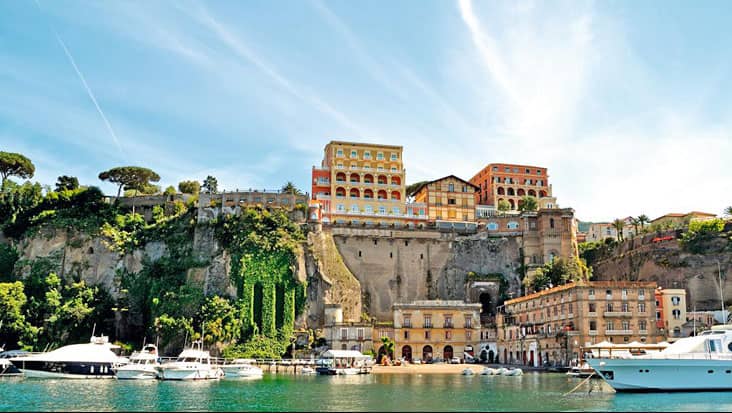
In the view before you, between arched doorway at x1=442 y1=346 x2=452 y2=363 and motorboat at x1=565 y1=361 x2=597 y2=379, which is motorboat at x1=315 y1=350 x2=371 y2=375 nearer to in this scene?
arched doorway at x1=442 y1=346 x2=452 y2=363

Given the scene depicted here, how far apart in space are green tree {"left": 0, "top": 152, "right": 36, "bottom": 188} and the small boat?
6377 centimetres

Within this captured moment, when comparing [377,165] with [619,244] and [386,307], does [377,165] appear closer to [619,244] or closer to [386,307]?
[386,307]

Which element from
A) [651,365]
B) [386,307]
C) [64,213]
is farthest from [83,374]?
[651,365]

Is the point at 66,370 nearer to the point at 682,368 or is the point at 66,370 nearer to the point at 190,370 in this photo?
the point at 190,370

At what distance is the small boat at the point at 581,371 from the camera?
50103 millimetres

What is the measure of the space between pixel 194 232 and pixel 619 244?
159 ft

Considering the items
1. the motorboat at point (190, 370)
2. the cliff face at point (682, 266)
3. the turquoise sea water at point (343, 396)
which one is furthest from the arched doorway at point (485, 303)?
the motorboat at point (190, 370)

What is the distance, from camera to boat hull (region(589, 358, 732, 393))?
38562mm

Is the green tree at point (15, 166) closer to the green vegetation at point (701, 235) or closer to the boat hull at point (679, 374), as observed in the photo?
the boat hull at point (679, 374)

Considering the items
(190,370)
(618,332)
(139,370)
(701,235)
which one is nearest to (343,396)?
(190,370)

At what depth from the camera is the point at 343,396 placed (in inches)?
1469

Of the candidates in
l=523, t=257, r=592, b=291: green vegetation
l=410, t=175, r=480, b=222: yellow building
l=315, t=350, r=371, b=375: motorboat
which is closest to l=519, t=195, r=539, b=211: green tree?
l=410, t=175, r=480, b=222: yellow building

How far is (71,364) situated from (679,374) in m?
41.9

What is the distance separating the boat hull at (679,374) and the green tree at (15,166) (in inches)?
2721
